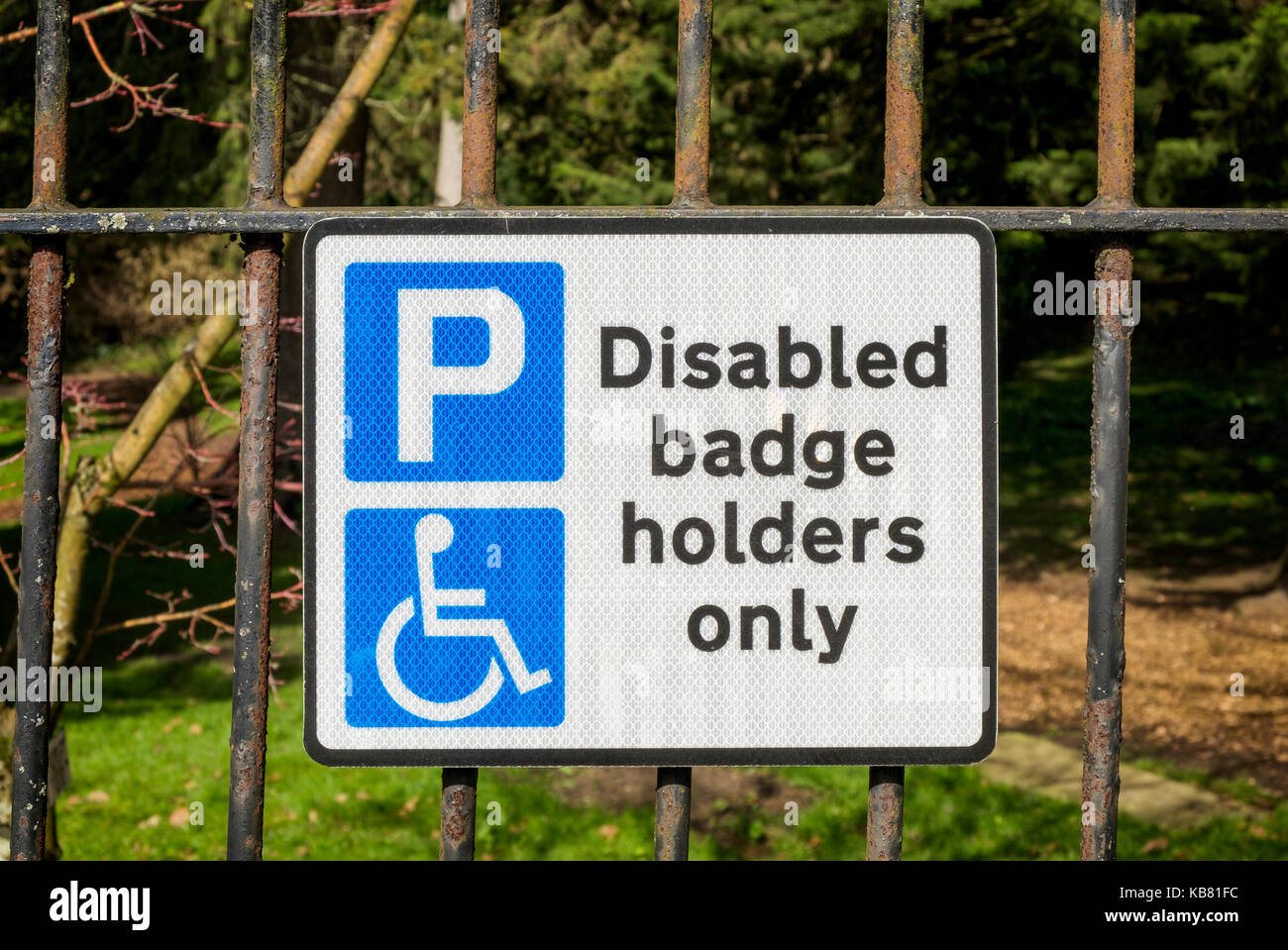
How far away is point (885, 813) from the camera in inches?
86.0

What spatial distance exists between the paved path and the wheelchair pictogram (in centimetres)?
578

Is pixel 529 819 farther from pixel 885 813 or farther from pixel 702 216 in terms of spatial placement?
pixel 702 216

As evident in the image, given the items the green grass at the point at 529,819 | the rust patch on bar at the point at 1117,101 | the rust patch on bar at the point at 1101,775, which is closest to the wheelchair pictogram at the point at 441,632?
the rust patch on bar at the point at 1101,775

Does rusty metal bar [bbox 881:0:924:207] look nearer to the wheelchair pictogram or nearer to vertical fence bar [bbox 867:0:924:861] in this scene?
vertical fence bar [bbox 867:0:924:861]

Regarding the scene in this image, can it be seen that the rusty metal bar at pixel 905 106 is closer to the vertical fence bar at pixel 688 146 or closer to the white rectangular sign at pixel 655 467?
the white rectangular sign at pixel 655 467

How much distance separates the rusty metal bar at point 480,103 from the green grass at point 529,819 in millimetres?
4258

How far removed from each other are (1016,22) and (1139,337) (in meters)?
12.2

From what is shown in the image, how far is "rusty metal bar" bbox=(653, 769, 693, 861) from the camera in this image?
2164 millimetres

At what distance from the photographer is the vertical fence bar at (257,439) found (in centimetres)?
217

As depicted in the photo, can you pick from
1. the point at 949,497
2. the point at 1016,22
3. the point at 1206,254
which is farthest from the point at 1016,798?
the point at 1016,22

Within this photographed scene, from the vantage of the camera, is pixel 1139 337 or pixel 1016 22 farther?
pixel 1139 337

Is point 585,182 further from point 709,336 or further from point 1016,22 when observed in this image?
point 709,336

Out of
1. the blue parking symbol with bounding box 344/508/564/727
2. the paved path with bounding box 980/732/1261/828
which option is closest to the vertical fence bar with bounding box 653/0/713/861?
the blue parking symbol with bounding box 344/508/564/727
